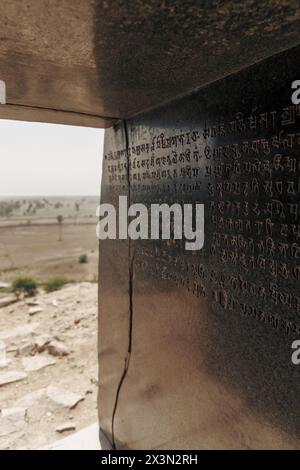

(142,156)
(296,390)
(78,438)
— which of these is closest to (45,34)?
(142,156)

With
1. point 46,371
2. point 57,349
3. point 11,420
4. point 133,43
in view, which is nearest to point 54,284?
point 57,349

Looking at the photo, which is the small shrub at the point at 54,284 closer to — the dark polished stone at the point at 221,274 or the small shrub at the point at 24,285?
the small shrub at the point at 24,285

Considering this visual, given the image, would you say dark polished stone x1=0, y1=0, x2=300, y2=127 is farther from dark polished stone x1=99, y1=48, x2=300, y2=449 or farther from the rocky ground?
the rocky ground

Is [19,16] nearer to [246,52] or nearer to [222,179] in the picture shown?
[246,52]

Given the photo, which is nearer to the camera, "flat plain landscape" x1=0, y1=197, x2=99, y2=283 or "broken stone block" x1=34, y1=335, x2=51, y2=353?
"broken stone block" x1=34, y1=335, x2=51, y2=353

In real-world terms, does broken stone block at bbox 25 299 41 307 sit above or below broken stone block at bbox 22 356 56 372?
above

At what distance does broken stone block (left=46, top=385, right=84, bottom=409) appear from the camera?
13.6 feet

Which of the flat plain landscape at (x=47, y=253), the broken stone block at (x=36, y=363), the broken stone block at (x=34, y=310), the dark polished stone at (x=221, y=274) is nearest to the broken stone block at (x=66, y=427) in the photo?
the dark polished stone at (x=221, y=274)

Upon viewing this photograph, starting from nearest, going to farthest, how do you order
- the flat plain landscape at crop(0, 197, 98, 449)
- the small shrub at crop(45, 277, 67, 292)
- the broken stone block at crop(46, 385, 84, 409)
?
the flat plain landscape at crop(0, 197, 98, 449) < the broken stone block at crop(46, 385, 84, 409) < the small shrub at crop(45, 277, 67, 292)

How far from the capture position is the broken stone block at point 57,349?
554 centimetres

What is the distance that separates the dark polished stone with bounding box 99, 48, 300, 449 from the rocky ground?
1.61 meters

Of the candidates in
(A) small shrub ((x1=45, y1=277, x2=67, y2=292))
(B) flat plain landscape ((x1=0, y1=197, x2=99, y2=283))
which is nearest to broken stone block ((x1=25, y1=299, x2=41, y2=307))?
(A) small shrub ((x1=45, y1=277, x2=67, y2=292))

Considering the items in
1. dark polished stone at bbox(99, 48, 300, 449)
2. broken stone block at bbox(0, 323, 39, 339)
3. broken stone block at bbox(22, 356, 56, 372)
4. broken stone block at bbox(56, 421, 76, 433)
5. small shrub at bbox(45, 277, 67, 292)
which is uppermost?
dark polished stone at bbox(99, 48, 300, 449)

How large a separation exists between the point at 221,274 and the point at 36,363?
14.9 ft
